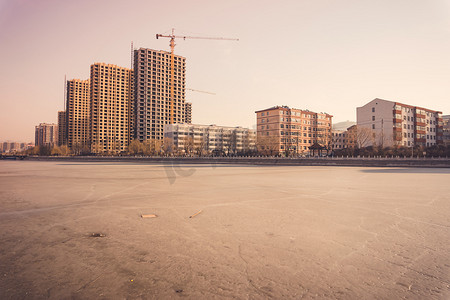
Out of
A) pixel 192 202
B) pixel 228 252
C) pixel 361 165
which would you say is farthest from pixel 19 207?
pixel 361 165

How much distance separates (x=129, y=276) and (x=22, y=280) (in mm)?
1394

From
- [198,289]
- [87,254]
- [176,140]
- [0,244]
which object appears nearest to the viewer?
[198,289]

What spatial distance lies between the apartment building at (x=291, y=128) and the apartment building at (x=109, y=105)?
9156 cm

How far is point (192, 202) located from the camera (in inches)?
385

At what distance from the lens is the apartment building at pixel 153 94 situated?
157375 millimetres

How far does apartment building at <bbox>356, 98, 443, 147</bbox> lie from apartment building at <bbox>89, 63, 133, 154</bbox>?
13035 cm

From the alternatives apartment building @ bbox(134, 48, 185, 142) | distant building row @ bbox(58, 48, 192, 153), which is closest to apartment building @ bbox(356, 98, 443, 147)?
apartment building @ bbox(134, 48, 185, 142)

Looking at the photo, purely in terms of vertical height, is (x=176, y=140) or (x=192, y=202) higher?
(x=176, y=140)

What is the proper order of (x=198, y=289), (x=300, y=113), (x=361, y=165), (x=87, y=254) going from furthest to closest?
A: (x=300, y=113)
(x=361, y=165)
(x=87, y=254)
(x=198, y=289)

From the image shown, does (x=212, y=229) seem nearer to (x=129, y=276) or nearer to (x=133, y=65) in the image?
(x=129, y=276)

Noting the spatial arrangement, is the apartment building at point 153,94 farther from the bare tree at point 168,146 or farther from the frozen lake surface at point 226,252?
the frozen lake surface at point 226,252

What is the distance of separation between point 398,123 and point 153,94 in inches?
5110

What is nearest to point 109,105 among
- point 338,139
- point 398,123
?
point 338,139

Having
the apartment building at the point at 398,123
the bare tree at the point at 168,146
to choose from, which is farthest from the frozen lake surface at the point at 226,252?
the bare tree at the point at 168,146
